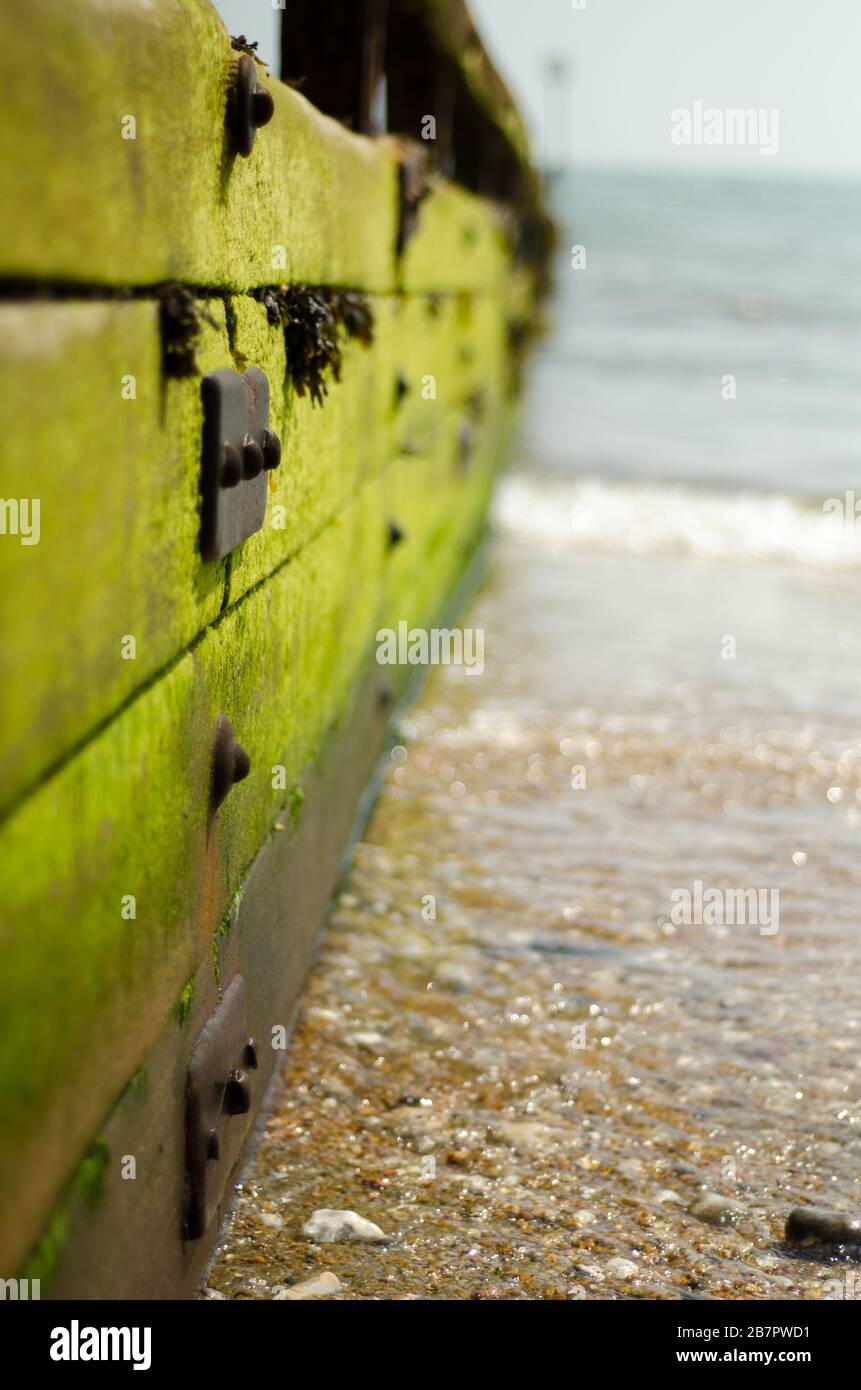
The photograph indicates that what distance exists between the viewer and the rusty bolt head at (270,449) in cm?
289

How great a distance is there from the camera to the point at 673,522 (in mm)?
15016

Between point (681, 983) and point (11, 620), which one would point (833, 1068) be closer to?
point (681, 983)

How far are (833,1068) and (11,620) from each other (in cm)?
298

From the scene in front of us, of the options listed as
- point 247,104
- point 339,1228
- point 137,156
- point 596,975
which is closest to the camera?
point 137,156

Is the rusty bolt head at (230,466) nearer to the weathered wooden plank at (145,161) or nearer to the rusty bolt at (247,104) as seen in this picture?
the weathered wooden plank at (145,161)

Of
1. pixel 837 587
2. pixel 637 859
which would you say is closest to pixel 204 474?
pixel 637 859

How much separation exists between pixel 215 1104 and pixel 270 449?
50.7 inches

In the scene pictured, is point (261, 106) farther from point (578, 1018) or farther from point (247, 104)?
point (578, 1018)

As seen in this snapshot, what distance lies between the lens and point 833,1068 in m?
3.89

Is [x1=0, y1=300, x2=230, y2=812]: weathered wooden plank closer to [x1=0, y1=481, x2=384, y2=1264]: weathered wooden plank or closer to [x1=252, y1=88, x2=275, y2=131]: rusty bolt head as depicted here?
[x1=0, y1=481, x2=384, y2=1264]: weathered wooden plank

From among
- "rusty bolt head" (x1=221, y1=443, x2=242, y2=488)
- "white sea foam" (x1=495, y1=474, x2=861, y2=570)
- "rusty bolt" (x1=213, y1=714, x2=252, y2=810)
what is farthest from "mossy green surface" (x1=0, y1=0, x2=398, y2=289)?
"white sea foam" (x1=495, y1=474, x2=861, y2=570)

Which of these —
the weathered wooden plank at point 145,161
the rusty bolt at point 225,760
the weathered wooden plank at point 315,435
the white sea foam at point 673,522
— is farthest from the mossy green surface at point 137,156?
the white sea foam at point 673,522

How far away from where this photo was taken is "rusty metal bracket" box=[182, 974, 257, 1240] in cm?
261

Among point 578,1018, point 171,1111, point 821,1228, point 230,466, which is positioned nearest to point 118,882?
point 171,1111
